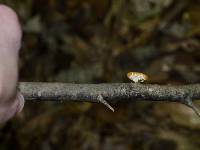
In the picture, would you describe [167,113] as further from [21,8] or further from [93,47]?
[21,8]

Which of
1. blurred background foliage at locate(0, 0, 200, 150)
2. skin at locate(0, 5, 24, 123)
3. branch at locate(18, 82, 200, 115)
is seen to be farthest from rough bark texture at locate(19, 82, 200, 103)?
blurred background foliage at locate(0, 0, 200, 150)

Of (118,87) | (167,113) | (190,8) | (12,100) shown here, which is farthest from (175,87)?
(190,8)

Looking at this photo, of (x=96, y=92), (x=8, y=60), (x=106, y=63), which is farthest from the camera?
(x=106, y=63)

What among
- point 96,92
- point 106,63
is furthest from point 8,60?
point 106,63

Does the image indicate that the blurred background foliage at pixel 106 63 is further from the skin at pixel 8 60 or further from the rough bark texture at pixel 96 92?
the skin at pixel 8 60

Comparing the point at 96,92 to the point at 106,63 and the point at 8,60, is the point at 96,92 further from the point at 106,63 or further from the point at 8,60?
the point at 106,63
